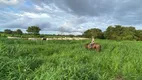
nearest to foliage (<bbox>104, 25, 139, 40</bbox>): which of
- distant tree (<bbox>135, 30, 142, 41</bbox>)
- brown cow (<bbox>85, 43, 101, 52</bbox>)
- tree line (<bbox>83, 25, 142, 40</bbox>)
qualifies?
tree line (<bbox>83, 25, 142, 40</bbox>)

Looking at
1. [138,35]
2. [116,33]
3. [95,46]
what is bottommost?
[95,46]

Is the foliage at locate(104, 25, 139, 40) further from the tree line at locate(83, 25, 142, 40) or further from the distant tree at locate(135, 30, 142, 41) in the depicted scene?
the distant tree at locate(135, 30, 142, 41)

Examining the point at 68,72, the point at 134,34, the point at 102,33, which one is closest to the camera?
the point at 68,72

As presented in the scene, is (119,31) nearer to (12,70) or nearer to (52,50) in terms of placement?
(52,50)

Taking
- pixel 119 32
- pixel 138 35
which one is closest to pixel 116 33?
pixel 119 32

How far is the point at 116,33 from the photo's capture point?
5375 centimetres

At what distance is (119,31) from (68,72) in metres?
52.1

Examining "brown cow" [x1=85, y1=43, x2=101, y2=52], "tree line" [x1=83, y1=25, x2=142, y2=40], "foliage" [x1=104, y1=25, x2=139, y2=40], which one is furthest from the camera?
"tree line" [x1=83, y1=25, x2=142, y2=40]

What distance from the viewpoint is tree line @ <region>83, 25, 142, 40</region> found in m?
51.6

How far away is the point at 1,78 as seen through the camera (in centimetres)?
421

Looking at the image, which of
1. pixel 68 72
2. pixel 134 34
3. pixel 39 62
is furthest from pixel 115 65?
pixel 134 34

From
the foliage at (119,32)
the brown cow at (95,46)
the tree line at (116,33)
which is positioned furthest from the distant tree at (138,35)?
the brown cow at (95,46)

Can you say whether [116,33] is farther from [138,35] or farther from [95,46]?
[95,46]

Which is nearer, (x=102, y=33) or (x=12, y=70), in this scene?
(x=12, y=70)
